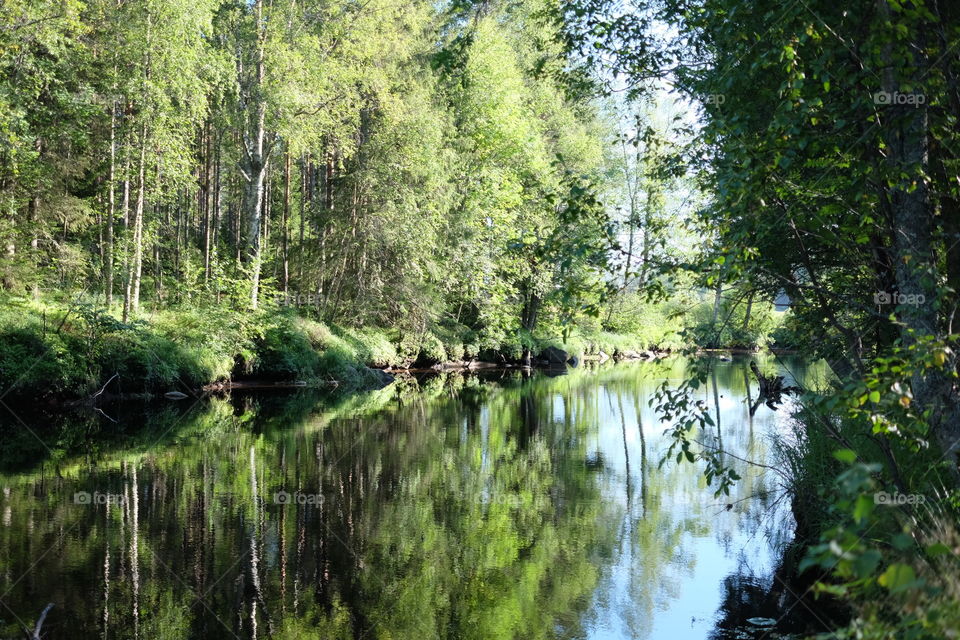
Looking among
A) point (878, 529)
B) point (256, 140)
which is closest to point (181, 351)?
point (256, 140)

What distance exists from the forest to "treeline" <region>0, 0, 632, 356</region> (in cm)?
12

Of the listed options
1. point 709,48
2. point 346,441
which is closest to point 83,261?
point 346,441

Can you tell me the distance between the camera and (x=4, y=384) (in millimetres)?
14703

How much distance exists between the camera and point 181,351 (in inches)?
712

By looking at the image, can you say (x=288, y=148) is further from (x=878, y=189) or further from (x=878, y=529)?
(x=878, y=529)

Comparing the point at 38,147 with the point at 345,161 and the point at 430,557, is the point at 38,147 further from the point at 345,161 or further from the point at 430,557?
the point at 430,557

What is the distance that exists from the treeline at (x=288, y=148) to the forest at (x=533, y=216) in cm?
12

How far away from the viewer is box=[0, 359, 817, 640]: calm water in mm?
5539

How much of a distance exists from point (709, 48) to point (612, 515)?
490 centimetres

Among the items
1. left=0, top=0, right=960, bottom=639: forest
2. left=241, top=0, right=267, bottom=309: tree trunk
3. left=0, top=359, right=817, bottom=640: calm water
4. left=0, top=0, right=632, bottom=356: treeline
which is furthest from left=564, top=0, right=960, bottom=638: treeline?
left=241, top=0, right=267, bottom=309: tree trunk

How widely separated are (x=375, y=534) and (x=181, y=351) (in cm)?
1219

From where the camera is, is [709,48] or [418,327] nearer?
[709,48]

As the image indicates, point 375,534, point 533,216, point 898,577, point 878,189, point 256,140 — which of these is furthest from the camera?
point 533,216

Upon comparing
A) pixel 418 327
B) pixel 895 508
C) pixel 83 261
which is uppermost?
pixel 83 261
